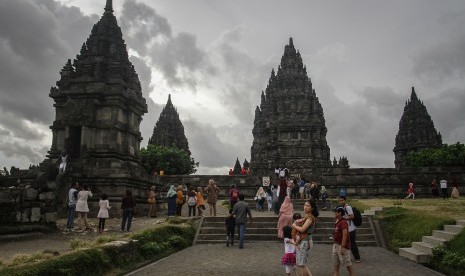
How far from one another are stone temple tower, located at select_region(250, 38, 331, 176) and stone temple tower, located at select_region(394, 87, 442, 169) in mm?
17760

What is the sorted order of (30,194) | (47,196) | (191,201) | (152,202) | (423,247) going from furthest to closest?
(191,201) → (152,202) → (47,196) → (30,194) → (423,247)

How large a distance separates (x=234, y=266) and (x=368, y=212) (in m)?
9.86

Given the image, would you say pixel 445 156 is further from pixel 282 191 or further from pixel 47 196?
pixel 47 196

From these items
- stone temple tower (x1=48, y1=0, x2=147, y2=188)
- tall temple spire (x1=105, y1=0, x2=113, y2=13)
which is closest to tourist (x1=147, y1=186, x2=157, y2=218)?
stone temple tower (x1=48, y1=0, x2=147, y2=188)

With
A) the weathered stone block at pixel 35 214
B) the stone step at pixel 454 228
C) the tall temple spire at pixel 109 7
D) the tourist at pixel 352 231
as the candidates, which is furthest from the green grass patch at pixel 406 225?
the tall temple spire at pixel 109 7

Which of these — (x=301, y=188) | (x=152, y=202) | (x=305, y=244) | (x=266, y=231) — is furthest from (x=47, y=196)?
(x=301, y=188)

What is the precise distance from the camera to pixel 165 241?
42.2ft

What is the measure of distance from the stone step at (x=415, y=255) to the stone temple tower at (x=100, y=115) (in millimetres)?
12116

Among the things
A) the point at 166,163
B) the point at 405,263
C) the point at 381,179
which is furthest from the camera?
the point at 166,163

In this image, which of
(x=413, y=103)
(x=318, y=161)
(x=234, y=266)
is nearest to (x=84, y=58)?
(x=234, y=266)

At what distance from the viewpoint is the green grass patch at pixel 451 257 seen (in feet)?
31.6

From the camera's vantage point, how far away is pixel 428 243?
12164 mm

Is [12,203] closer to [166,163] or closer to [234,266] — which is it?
[234,266]

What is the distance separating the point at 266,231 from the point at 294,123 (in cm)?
5188
